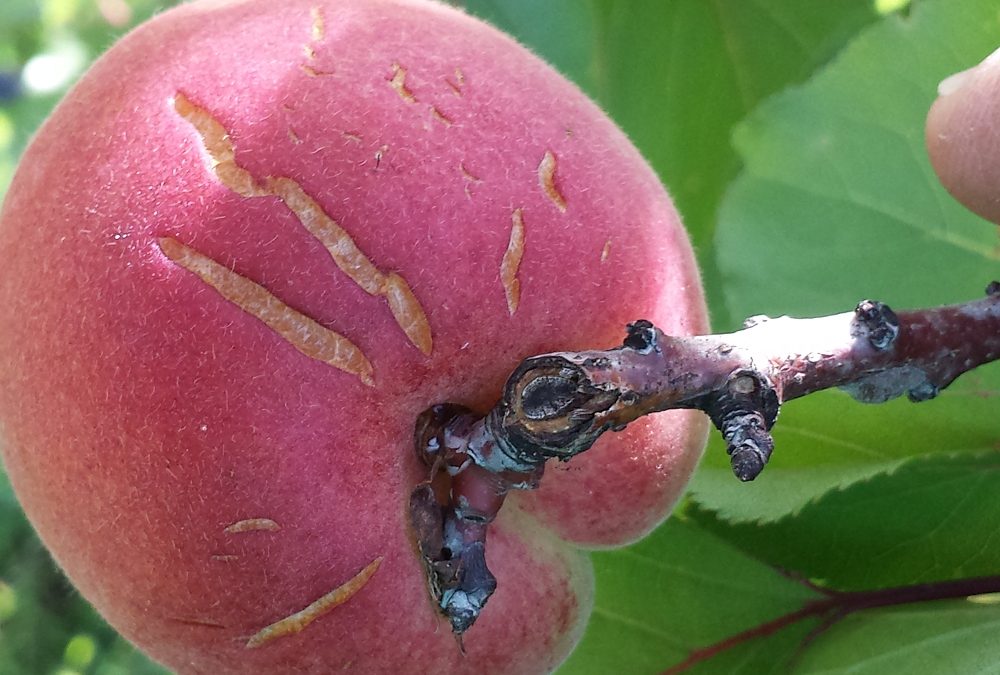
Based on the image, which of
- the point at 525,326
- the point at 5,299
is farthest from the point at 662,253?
the point at 5,299

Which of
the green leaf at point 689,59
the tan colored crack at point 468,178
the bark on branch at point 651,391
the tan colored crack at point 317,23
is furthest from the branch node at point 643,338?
the green leaf at point 689,59

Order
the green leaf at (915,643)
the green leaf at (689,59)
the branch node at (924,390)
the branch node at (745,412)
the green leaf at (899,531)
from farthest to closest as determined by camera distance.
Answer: the green leaf at (689,59)
the green leaf at (899,531)
the green leaf at (915,643)
the branch node at (924,390)
the branch node at (745,412)

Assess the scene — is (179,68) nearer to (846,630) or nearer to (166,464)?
(166,464)

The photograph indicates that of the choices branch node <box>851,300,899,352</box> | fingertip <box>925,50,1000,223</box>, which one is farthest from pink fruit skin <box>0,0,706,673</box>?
fingertip <box>925,50,1000,223</box>

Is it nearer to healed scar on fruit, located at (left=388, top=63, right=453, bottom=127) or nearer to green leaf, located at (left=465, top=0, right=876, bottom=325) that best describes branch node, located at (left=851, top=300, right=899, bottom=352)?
healed scar on fruit, located at (left=388, top=63, right=453, bottom=127)

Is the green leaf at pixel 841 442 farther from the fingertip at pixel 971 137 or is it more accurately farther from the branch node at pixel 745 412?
the branch node at pixel 745 412

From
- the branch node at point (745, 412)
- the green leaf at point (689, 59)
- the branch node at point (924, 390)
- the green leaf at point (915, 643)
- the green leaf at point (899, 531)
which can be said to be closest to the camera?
the branch node at point (745, 412)

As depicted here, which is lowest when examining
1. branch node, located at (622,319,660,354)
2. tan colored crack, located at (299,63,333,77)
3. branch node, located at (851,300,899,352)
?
branch node, located at (851,300,899,352)
